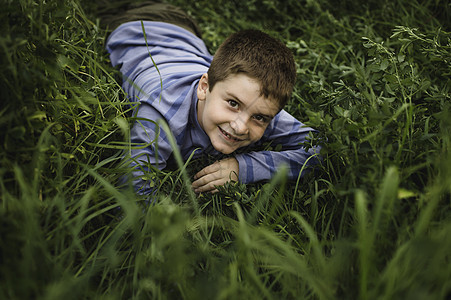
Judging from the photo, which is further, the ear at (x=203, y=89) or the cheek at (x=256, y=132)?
the ear at (x=203, y=89)

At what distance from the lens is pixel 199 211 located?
62.4 inches

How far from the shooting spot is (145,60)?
8.79 ft

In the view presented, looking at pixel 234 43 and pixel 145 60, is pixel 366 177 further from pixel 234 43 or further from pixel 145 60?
pixel 145 60

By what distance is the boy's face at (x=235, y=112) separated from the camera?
6.51 ft

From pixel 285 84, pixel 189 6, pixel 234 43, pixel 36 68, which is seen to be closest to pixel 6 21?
pixel 36 68

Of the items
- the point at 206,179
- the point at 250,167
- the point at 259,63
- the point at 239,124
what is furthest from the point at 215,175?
the point at 259,63

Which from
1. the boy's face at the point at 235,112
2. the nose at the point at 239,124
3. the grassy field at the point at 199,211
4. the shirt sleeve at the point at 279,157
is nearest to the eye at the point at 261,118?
the boy's face at the point at 235,112

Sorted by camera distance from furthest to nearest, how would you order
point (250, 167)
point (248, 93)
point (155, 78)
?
1. point (155, 78)
2. point (250, 167)
3. point (248, 93)

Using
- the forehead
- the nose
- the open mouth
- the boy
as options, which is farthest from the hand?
the forehead

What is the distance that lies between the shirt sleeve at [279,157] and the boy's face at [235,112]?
0.46ft

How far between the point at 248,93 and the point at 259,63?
0.68 feet

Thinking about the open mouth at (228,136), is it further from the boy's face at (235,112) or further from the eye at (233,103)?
the eye at (233,103)

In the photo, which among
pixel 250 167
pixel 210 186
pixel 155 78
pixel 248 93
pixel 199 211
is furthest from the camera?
pixel 155 78

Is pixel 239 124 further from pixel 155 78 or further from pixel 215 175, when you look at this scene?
pixel 155 78
